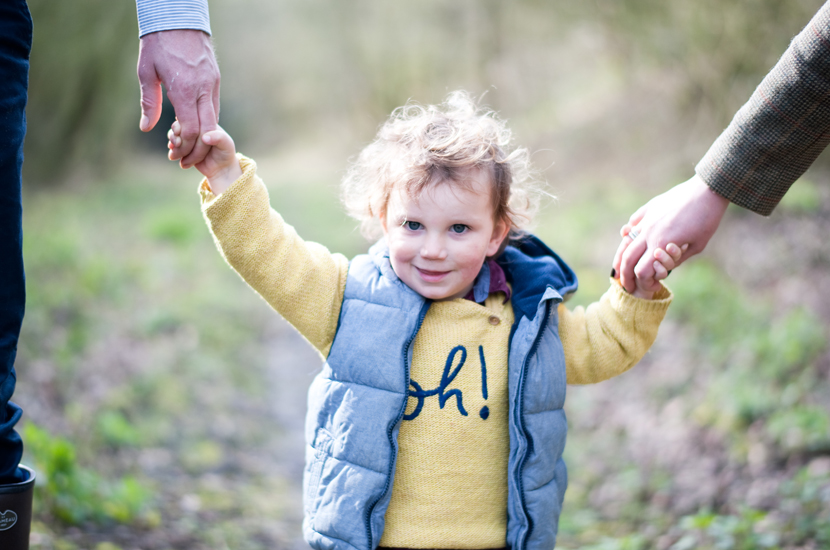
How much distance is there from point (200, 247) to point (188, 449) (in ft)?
16.5

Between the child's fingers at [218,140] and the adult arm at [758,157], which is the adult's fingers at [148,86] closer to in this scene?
the child's fingers at [218,140]

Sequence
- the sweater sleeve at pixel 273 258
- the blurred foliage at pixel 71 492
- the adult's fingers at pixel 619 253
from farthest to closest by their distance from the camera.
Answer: the blurred foliage at pixel 71 492
the adult's fingers at pixel 619 253
the sweater sleeve at pixel 273 258

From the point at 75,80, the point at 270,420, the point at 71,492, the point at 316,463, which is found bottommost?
the point at 71,492

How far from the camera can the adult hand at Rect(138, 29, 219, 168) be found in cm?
167

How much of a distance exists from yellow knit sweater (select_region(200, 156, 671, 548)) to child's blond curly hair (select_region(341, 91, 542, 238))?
0.30 meters

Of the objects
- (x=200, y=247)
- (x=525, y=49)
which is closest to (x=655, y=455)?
(x=200, y=247)

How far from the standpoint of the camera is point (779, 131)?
182cm

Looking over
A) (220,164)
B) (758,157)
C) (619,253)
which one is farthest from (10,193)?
(758,157)

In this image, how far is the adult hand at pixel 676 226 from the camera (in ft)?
6.16

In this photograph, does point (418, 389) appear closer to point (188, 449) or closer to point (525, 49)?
point (188, 449)

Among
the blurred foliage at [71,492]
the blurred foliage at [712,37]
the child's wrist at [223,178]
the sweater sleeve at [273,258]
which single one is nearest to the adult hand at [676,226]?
the sweater sleeve at [273,258]

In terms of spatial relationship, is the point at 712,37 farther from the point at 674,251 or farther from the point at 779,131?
the point at 674,251

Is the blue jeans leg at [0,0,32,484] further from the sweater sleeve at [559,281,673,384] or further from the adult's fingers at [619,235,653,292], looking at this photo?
the adult's fingers at [619,235,653,292]

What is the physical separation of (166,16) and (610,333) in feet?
4.90
